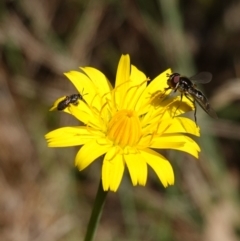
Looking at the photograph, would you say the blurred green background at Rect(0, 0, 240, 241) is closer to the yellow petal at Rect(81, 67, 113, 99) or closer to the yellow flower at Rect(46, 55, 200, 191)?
the yellow flower at Rect(46, 55, 200, 191)

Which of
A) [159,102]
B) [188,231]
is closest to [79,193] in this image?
[188,231]

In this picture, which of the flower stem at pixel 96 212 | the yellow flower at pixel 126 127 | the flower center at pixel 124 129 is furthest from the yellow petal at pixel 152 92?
the flower stem at pixel 96 212

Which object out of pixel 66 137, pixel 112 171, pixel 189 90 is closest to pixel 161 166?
pixel 112 171

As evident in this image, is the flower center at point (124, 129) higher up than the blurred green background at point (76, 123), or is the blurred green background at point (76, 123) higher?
the blurred green background at point (76, 123)

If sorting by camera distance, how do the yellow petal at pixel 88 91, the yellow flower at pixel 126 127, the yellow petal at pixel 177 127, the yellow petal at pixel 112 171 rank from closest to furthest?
1. the yellow petal at pixel 112 171
2. the yellow flower at pixel 126 127
3. the yellow petal at pixel 177 127
4. the yellow petal at pixel 88 91

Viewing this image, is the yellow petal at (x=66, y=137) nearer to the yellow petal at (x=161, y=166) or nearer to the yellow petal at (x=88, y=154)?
the yellow petal at (x=88, y=154)

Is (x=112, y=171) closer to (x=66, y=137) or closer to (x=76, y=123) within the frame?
(x=66, y=137)

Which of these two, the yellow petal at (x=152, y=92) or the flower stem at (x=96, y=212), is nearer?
the flower stem at (x=96, y=212)

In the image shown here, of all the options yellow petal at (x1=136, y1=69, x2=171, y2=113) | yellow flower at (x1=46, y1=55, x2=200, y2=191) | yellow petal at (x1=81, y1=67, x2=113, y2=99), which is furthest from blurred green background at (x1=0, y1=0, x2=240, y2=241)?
yellow petal at (x1=81, y1=67, x2=113, y2=99)
